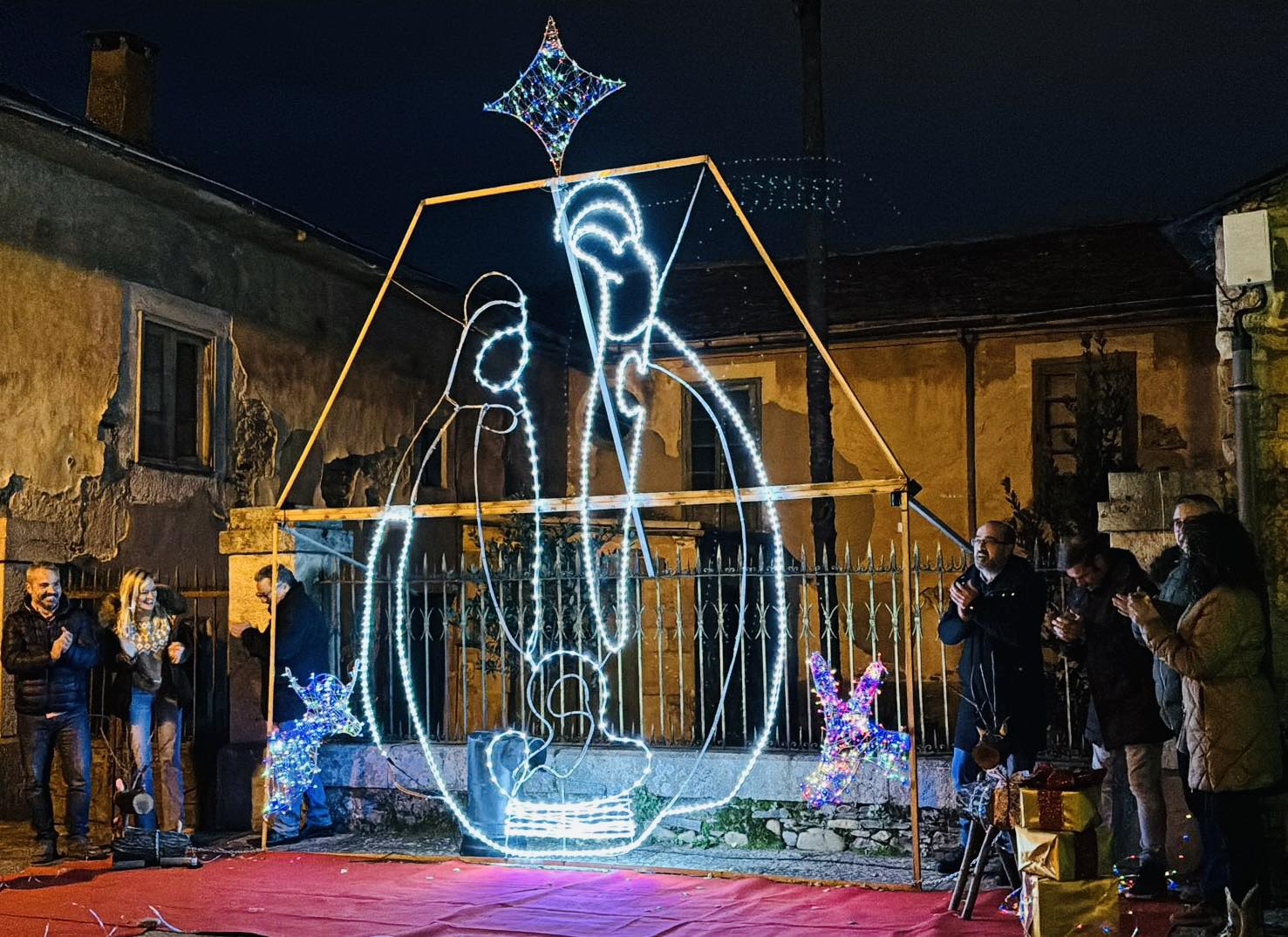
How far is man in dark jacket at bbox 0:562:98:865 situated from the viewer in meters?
8.02

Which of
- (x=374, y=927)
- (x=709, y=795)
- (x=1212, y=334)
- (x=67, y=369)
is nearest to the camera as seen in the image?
(x=374, y=927)

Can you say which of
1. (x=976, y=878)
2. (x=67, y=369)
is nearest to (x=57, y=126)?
(x=67, y=369)

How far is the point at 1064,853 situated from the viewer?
5.14m

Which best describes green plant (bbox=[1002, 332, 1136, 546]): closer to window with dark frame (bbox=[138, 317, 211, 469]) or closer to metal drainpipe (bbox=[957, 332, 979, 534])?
metal drainpipe (bbox=[957, 332, 979, 534])

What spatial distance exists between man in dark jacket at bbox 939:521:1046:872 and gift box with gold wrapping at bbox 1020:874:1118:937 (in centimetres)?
116

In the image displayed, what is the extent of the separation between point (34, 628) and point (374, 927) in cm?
348

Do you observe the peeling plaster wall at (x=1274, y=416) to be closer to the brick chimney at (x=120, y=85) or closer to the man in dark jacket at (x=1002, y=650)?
the man in dark jacket at (x=1002, y=650)

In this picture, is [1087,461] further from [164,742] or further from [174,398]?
[164,742]

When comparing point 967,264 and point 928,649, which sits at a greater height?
point 967,264

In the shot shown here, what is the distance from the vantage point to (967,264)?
17.8 m

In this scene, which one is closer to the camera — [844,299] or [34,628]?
[34,628]

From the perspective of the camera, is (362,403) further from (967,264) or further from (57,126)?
(967,264)

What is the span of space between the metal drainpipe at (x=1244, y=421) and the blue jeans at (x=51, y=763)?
692cm

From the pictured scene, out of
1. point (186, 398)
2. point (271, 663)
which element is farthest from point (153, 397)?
point (271, 663)
